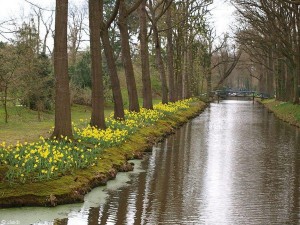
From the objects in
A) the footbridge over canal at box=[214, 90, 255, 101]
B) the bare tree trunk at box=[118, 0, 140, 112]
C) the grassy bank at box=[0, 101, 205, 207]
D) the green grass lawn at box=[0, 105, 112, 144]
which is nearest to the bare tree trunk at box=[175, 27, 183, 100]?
the green grass lawn at box=[0, 105, 112, 144]

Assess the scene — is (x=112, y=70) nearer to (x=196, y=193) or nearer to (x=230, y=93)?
(x=196, y=193)

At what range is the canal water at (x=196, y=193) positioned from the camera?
857 cm

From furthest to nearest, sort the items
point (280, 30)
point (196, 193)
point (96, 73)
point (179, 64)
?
point (179, 64), point (280, 30), point (96, 73), point (196, 193)

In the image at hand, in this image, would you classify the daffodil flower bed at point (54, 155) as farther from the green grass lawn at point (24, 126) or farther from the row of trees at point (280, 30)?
the row of trees at point (280, 30)

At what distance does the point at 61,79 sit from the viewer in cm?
1316

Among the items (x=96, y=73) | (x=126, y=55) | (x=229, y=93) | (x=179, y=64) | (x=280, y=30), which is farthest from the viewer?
(x=229, y=93)

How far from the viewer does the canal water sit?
8.57 m

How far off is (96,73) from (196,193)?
297 inches

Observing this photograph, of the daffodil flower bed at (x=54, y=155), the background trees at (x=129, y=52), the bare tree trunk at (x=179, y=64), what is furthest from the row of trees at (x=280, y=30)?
the daffodil flower bed at (x=54, y=155)

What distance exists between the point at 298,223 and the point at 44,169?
16.2ft

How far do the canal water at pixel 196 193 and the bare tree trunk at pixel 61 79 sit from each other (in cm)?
221

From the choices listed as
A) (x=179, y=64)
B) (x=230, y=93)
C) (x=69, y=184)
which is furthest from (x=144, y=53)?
(x=230, y=93)

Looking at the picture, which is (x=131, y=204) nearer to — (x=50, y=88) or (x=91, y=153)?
(x=91, y=153)

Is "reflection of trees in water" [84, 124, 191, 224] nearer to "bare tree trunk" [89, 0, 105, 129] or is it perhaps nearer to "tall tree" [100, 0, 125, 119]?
"bare tree trunk" [89, 0, 105, 129]
